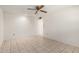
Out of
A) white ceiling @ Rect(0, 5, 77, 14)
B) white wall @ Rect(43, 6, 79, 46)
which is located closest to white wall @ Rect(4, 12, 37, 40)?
white ceiling @ Rect(0, 5, 77, 14)

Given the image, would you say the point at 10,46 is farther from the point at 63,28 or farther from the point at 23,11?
the point at 63,28

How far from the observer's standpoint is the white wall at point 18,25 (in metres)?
2.32

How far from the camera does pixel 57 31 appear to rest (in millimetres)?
2463

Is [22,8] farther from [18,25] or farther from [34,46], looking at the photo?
[34,46]

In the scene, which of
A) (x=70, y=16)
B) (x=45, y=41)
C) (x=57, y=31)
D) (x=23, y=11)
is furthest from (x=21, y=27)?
(x=70, y=16)

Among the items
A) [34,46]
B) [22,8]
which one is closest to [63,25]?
[34,46]

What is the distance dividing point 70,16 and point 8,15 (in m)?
1.53

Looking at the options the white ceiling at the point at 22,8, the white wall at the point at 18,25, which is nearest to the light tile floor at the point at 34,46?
the white wall at the point at 18,25

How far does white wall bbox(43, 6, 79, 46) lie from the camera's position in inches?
92.4

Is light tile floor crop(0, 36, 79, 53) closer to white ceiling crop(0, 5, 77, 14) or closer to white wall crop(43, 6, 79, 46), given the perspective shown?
white wall crop(43, 6, 79, 46)

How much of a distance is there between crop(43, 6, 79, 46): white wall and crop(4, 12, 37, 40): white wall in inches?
13.9

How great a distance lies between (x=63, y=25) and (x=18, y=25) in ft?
3.60

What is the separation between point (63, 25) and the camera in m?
2.37
